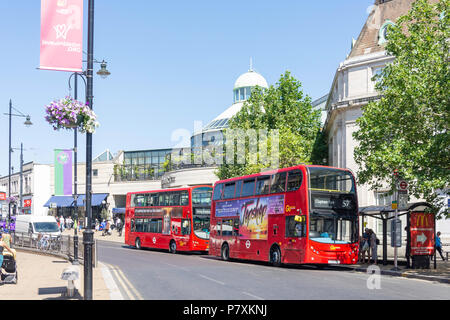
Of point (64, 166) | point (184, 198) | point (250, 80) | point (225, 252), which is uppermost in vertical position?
point (250, 80)

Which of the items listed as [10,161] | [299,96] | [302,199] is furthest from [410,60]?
[10,161]

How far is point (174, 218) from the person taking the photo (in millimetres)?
32875

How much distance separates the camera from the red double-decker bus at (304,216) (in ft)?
70.6

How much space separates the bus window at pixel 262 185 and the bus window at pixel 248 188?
42cm

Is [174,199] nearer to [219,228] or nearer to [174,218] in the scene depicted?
[174,218]

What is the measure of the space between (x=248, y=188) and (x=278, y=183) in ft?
9.28

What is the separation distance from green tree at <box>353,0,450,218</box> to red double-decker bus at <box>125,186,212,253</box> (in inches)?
421

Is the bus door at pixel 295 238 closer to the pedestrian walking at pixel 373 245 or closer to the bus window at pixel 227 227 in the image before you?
the pedestrian walking at pixel 373 245

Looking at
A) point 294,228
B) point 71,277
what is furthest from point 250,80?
point 71,277

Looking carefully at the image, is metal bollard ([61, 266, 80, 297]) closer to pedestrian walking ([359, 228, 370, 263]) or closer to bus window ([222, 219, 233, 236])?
bus window ([222, 219, 233, 236])

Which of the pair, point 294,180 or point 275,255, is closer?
point 294,180

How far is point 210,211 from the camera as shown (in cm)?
3123

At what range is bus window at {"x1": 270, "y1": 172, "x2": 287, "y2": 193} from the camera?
22.9 m
